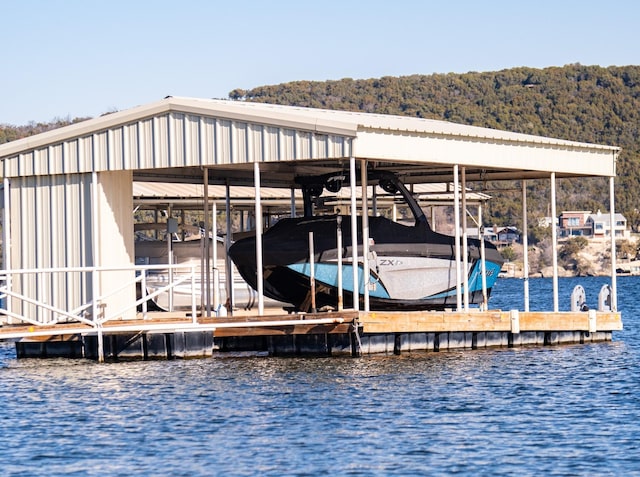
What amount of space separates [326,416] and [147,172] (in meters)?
11.0

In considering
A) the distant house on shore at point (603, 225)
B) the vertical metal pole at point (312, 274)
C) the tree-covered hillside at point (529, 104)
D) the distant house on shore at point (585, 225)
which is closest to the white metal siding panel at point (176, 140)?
the vertical metal pole at point (312, 274)

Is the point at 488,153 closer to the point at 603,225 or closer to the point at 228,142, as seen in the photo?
the point at 228,142

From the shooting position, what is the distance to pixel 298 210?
40.6 metres

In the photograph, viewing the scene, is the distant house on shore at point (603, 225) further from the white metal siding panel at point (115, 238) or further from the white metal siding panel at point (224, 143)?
the white metal siding panel at point (224, 143)

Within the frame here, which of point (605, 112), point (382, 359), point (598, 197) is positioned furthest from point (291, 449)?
point (605, 112)

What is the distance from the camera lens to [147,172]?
28.5 m

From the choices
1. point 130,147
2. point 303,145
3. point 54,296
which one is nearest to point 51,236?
point 54,296

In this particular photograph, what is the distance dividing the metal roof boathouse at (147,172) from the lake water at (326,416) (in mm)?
805

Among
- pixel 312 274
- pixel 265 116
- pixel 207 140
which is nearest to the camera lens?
pixel 265 116

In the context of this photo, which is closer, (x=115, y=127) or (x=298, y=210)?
(x=115, y=127)

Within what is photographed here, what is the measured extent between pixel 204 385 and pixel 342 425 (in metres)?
4.33

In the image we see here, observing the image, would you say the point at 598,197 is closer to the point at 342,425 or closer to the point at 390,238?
the point at 390,238

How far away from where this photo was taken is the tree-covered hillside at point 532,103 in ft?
429

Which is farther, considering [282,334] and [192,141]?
[192,141]
